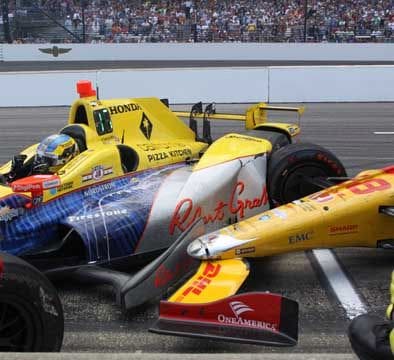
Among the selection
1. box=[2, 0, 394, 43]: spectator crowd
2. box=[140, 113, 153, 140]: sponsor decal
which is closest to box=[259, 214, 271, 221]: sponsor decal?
box=[140, 113, 153, 140]: sponsor decal

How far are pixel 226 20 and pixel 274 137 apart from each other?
24193mm

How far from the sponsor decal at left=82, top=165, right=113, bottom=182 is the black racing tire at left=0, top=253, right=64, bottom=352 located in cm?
190

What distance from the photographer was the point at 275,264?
530 cm

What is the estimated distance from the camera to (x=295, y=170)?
5.98 meters

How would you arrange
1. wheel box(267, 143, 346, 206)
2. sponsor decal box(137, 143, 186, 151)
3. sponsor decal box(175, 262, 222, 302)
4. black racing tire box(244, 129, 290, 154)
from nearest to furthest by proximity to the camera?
1. sponsor decal box(175, 262, 222, 302)
2. wheel box(267, 143, 346, 206)
3. sponsor decal box(137, 143, 186, 151)
4. black racing tire box(244, 129, 290, 154)

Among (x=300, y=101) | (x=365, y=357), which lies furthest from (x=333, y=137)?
(x=365, y=357)

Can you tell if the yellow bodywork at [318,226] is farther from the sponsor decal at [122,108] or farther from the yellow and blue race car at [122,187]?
the sponsor decal at [122,108]

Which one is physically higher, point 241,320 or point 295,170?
point 295,170

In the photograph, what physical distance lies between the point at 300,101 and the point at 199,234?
39.5ft

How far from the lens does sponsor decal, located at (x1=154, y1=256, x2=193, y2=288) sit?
433 centimetres

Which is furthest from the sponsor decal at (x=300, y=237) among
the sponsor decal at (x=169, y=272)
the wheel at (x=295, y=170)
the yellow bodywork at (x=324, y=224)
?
the wheel at (x=295, y=170)

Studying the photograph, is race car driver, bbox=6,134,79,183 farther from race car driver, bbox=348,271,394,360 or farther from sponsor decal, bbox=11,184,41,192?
race car driver, bbox=348,271,394,360

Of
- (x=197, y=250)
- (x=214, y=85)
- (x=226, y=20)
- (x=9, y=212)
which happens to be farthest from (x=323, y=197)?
(x=226, y=20)

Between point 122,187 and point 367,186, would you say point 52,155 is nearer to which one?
point 122,187
